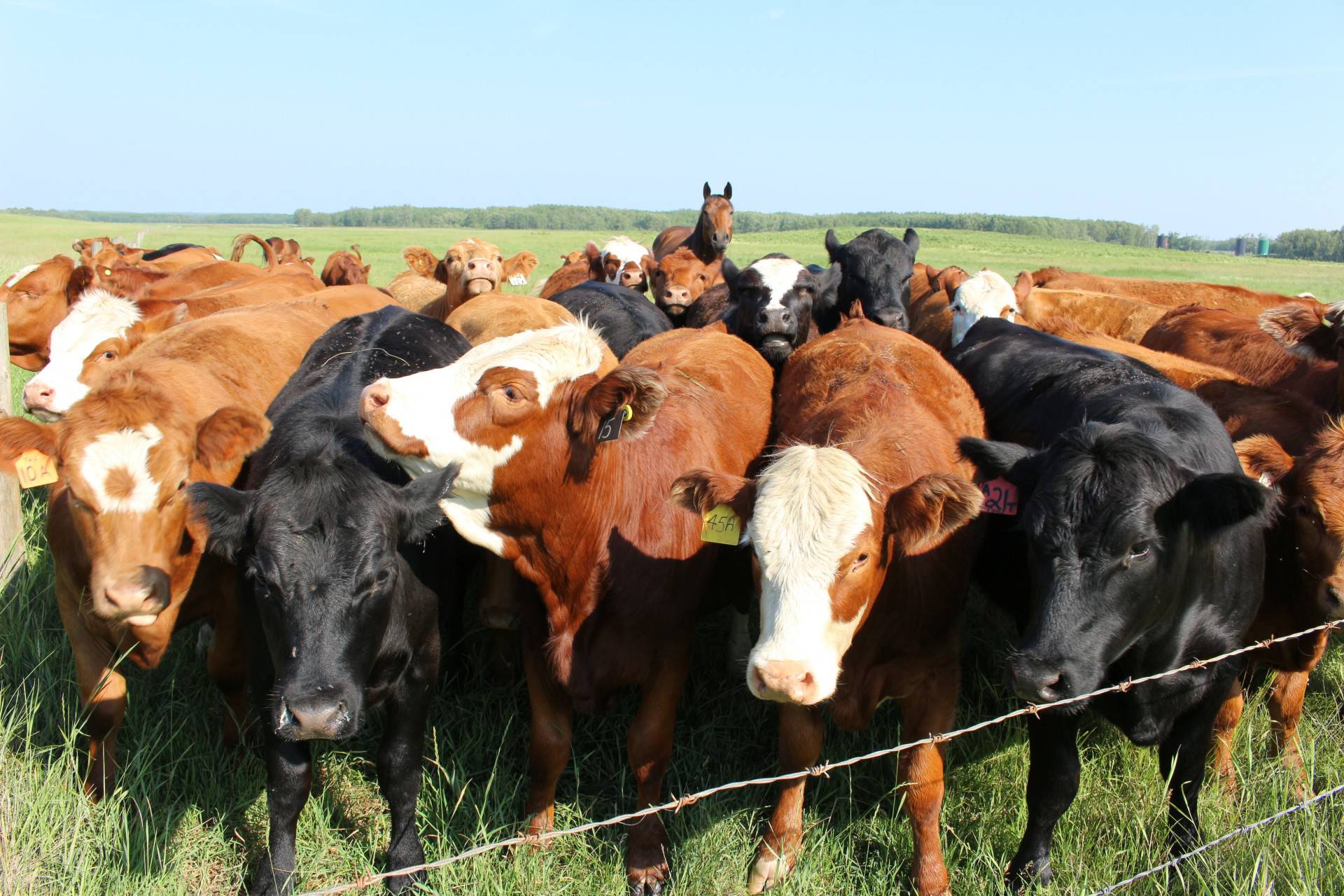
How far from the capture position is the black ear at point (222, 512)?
11.0 feet

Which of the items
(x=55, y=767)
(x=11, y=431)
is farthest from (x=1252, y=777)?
(x=11, y=431)

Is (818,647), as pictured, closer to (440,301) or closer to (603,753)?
(603,753)

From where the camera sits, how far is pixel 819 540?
11.1 feet

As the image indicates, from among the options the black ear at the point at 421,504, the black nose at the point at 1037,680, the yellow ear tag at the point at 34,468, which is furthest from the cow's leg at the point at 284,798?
the black nose at the point at 1037,680

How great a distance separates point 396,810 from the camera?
12.6ft

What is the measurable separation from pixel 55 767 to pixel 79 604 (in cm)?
66

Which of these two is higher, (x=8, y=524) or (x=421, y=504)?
(x=421, y=504)

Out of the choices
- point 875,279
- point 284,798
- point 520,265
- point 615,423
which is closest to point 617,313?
point 875,279

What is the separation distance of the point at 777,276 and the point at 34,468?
492 centimetres

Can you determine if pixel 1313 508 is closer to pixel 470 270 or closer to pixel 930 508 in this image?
pixel 930 508

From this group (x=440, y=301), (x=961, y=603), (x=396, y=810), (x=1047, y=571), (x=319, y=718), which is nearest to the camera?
(x=319, y=718)

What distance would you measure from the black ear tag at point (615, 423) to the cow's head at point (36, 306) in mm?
6755

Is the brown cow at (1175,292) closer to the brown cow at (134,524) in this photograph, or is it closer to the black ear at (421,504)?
the black ear at (421,504)

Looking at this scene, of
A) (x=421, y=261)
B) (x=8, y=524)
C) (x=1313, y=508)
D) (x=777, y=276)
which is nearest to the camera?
(x=1313, y=508)
